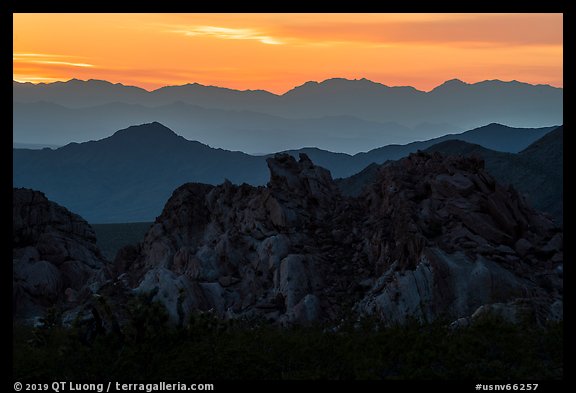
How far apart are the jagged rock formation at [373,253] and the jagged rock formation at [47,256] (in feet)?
15.6

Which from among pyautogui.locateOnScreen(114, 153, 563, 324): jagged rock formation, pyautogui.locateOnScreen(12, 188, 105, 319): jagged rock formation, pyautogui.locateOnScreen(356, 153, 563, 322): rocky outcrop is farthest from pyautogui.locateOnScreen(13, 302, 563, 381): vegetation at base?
pyautogui.locateOnScreen(12, 188, 105, 319): jagged rock formation

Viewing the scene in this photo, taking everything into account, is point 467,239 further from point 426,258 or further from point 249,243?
point 249,243

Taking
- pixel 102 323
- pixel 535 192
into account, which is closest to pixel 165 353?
pixel 102 323

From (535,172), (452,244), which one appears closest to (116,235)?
(535,172)

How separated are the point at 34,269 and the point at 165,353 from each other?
27543mm

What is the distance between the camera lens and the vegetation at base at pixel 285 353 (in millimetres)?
20812

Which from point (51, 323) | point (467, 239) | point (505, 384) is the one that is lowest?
point (505, 384)

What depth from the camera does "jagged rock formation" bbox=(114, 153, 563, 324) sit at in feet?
102

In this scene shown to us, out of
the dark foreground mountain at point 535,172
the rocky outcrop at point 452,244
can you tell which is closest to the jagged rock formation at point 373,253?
the rocky outcrop at point 452,244

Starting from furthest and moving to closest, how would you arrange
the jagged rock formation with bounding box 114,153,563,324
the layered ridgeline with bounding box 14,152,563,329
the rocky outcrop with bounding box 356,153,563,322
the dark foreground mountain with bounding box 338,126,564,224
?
1. the dark foreground mountain with bounding box 338,126,564,224
2. the jagged rock formation with bounding box 114,153,563,324
3. the layered ridgeline with bounding box 14,152,563,329
4. the rocky outcrop with bounding box 356,153,563,322

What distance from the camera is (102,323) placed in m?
23.5

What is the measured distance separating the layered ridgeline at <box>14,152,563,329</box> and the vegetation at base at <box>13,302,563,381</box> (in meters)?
3.39

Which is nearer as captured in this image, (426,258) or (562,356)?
(562,356)

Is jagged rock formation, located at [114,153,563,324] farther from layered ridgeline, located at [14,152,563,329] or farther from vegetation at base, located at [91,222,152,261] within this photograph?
vegetation at base, located at [91,222,152,261]
